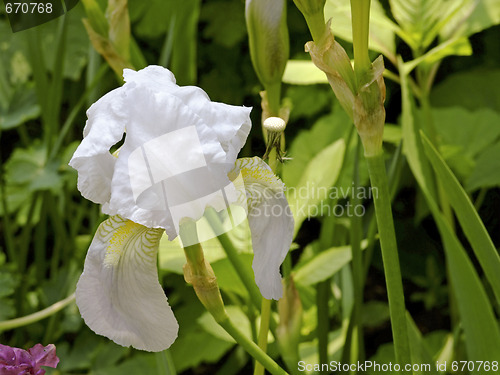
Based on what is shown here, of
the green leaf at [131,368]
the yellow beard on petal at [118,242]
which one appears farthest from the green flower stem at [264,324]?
the green leaf at [131,368]

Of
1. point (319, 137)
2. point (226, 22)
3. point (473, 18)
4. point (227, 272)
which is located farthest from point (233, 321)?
point (226, 22)

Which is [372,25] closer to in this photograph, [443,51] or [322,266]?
[443,51]

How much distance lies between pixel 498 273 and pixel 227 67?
0.72 metres

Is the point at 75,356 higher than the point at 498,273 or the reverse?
the reverse

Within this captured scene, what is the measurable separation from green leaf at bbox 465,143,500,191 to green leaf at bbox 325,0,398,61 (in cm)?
Answer: 16

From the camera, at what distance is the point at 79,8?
3.35ft

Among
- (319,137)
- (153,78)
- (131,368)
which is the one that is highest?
(153,78)

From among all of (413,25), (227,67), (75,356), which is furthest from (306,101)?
(75,356)

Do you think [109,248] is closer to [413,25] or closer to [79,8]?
[413,25]

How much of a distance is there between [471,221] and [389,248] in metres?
0.09

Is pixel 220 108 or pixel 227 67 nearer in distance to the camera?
pixel 220 108

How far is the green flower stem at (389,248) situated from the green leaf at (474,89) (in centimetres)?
70

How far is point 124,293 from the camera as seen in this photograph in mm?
371

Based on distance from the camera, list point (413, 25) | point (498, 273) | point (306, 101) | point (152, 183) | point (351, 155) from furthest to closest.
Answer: point (306, 101)
point (351, 155)
point (413, 25)
point (498, 273)
point (152, 183)
